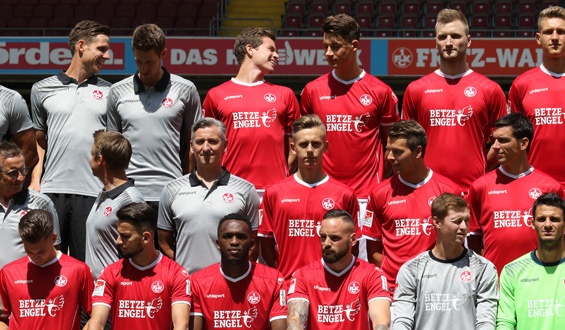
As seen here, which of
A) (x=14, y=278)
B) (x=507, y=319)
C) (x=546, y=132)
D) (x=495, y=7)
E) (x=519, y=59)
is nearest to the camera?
(x=507, y=319)

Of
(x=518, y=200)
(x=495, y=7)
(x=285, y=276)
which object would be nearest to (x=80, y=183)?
(x=285, y=276)

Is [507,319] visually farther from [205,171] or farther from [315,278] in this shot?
[205,171]

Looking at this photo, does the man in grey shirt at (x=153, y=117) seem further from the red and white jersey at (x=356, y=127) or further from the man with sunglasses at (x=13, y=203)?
the red and white jersey at (x=356, y=127)

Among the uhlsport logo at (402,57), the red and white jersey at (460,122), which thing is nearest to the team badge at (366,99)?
the red and white jersey at (460,122)

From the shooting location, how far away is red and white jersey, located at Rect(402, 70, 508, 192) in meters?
6.52

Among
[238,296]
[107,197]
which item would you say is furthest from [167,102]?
[238,296]

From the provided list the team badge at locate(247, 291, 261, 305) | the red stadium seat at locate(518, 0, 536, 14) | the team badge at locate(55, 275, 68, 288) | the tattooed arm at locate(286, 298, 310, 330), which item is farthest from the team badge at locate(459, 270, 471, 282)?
the red stadium seat at locate(518, 0, 536, 14)

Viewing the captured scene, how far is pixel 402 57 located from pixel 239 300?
999 centimetres

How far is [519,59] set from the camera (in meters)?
14.9

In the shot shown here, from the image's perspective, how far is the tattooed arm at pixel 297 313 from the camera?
18.2ft

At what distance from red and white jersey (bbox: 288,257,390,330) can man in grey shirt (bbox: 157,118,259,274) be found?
62 cm

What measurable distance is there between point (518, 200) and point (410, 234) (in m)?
0.82

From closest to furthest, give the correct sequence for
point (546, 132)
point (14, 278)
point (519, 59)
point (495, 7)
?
point (14, 278)
point (546, 132)
point (519, 59)
point (495, 7)

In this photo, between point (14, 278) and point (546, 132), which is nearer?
point (14, 278)
